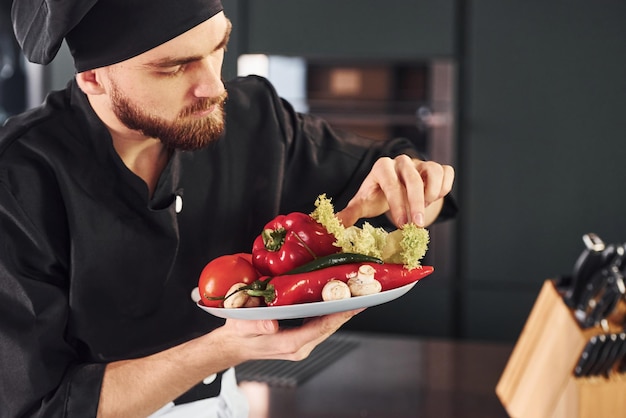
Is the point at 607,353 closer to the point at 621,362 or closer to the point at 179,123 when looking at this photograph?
the point at 621,362

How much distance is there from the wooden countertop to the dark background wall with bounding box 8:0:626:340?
4.15 ft

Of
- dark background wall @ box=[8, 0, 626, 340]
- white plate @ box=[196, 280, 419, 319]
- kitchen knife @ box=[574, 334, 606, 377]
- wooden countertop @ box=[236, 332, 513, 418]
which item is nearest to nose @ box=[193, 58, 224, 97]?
white plate @ box=[196, 280, 419, 319]

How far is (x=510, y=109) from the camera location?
2.93 meters

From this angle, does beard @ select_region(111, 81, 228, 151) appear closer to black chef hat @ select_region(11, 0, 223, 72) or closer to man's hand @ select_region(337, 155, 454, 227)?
black chef hat @ select_region(11, 0, 223, 72)

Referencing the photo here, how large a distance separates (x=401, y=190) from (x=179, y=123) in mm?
266

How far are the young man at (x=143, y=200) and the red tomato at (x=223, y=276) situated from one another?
0.14ft

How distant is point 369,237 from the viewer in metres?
0.96

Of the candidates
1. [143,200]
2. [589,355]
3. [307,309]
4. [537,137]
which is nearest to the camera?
[307,309]

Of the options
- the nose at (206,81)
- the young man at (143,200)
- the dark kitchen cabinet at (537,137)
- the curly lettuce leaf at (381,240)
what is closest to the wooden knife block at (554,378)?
the young man at (143,200)

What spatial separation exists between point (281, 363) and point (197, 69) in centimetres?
79

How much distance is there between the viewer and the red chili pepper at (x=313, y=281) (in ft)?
2.98

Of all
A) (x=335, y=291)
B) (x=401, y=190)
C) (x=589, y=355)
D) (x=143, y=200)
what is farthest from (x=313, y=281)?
(x=589, y=355)

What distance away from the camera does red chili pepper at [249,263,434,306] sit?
91 cm

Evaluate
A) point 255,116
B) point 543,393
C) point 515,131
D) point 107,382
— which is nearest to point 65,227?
point 107,382
